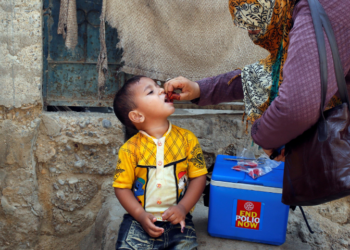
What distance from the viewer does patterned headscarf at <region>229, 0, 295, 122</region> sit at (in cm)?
125

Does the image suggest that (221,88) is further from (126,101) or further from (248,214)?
(248,214)

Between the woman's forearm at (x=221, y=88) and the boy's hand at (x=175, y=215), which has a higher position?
the woman's forearm at (x=221, y=88)

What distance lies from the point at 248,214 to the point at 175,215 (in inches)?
16.3

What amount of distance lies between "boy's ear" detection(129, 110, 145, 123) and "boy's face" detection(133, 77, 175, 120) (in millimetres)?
18

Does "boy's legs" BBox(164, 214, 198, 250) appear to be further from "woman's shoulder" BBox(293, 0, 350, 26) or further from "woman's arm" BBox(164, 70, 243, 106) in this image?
"woman's shoulder" BBox(293, 0, 350, 26)

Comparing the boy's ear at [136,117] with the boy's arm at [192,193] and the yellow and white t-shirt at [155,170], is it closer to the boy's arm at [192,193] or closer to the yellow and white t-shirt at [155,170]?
the yellow and white t-shirt at [155,170]

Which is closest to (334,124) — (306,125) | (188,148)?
(306,125)

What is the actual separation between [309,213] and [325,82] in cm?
138

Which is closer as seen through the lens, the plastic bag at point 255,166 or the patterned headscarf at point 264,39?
the patterned headscarf at point 264,39

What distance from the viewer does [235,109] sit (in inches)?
95.7

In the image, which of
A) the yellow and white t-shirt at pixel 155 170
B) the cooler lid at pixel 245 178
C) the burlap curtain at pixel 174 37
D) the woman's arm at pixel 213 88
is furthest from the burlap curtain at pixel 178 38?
the cooler lid at pixel 245 178

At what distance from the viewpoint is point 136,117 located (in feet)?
5.41

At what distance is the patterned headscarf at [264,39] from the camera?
1.25 metres

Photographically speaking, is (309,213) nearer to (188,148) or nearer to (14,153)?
(188,148)
